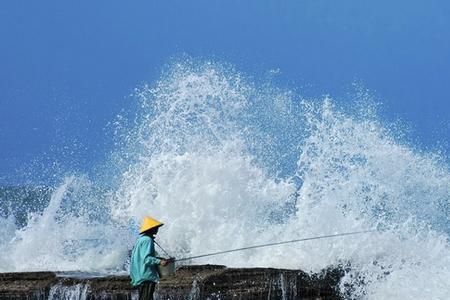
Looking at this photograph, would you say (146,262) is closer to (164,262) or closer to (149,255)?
(149,255)

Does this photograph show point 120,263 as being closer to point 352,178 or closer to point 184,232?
point 184,232

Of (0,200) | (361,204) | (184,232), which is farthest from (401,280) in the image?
Answer: (0,200)

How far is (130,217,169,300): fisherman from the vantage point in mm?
9219

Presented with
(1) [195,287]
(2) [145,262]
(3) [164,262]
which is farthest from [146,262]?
(1) [195,287]

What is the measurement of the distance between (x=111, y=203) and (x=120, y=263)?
2559mm

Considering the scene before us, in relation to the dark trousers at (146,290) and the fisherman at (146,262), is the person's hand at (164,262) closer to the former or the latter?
the fisherman at (146,262)

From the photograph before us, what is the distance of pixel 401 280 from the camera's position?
1220 centimetres

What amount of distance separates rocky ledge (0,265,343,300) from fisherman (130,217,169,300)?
1402mm

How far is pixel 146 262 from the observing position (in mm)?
9203

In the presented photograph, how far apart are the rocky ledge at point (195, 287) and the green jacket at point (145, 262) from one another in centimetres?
149

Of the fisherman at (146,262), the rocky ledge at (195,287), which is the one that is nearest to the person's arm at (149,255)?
the fisherman at (146,262)

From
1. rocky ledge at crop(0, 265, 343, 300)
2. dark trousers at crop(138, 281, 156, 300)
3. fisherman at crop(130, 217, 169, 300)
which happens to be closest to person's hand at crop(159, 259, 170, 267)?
fisherman at crop(130, 217, 169, 300)

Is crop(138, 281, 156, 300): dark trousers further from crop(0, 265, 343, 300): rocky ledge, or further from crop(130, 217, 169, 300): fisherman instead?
crop(0, 265, 343, 300): rocky ledge

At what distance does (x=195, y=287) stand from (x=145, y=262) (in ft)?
5.73
